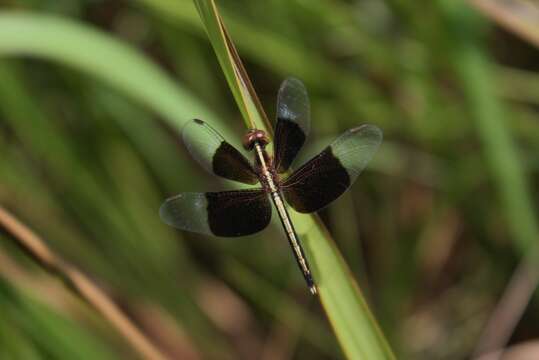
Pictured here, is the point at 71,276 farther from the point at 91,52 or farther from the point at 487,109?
the point at 487,109

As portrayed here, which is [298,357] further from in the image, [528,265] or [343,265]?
[343,265]

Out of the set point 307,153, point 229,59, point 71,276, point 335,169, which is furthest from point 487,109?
point 71,276

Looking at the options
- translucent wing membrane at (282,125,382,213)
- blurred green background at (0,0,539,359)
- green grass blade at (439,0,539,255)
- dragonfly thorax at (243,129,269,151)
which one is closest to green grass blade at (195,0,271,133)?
dragonfly thorax at (243,129,269,151)

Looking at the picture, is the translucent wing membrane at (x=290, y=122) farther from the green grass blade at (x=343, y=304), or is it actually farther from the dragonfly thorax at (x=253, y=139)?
the green grass blade at (x=343, y=304)

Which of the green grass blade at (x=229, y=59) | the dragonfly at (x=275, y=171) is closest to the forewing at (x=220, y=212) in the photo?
the dragonfly at (x=275, y=171)

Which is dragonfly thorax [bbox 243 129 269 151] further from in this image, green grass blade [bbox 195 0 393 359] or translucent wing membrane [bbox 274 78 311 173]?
green grass blade [bbox 195 0 393 359]

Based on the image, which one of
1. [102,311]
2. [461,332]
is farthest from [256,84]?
[102,311]

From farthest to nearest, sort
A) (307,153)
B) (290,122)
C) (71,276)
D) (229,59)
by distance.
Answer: (307,153)
(290,122)
(71,276)
(229,59)
